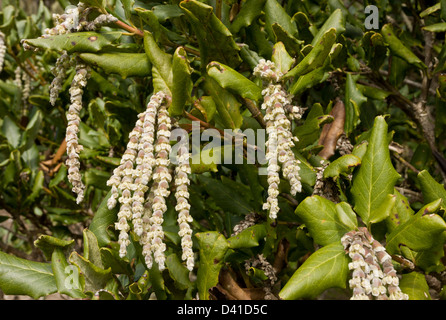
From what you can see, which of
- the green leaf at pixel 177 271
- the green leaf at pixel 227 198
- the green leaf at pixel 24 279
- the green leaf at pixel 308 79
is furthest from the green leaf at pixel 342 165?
the green leaf at pixel 24 279

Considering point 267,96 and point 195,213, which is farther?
point 195,213

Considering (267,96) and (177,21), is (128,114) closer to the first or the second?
(177,21)

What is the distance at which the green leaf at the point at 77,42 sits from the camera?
107cm

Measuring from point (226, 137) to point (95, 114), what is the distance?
0.91m

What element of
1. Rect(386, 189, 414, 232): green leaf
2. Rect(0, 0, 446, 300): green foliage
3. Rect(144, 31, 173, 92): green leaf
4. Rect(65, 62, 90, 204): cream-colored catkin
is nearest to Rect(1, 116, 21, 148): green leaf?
Rect(0, 0, 446, 300): green foliage

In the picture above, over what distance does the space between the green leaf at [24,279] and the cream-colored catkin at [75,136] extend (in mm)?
336

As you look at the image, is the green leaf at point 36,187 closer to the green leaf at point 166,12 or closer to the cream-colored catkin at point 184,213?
the green leaf at point 166,12

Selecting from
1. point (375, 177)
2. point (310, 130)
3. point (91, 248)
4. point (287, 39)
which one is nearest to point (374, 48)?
point (287, 39)

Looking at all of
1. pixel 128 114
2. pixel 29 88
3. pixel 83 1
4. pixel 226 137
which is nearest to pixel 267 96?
pixel 226 137

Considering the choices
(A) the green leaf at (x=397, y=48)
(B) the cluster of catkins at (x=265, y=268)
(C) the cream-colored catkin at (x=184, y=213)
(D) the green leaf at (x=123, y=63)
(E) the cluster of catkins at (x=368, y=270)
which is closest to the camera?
(E) the cluster of catkins at (x=368, y=270)

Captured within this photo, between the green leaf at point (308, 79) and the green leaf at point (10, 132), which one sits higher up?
the green leaf at point (308, 79)

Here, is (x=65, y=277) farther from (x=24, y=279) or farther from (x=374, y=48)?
(x=374, y=48)

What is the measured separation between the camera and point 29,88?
2.34 metres

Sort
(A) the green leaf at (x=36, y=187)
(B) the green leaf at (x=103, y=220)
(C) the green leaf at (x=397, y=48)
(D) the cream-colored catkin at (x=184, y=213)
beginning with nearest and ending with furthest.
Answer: (D) the cream-colored catkin at (x=184, y=213) → (B) the green leaf at (x=103, y=220) → (C) the green leaf at (x=397, y=48) → (A) the green leaf at (x=36, y=187)
